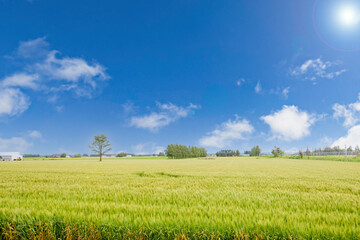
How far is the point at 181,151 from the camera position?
424 feet

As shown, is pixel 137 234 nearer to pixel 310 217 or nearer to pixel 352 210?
pixel 310 217

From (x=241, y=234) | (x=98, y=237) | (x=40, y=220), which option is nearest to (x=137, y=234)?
(x=98, y=237)

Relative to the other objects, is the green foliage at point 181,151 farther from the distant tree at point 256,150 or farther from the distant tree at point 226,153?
the distant tree at point 256,150

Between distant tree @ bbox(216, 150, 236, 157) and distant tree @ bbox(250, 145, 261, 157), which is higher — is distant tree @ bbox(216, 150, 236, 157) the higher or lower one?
the lower one

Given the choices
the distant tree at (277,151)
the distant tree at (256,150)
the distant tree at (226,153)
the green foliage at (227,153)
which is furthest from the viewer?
the distant tree at (226,153)

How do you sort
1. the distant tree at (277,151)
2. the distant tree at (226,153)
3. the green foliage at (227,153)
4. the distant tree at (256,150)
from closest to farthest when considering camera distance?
1. the distant tree at (277,151)
2. the distant tree at (256,150)
3. the green foliage at (227,153)
4. the distant tree at (226,153)

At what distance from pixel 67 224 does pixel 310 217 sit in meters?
3.80

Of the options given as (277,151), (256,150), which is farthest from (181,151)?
(256,150)

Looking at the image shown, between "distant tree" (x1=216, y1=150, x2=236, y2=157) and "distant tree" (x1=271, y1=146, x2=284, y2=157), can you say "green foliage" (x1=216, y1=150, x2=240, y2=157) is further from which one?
"distant tree" (x1=271, y1=146, x2=284, y2=157)

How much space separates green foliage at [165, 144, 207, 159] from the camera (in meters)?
126

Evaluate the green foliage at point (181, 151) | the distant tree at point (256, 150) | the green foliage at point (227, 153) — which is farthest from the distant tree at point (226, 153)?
the green foliage at point (181, 151)

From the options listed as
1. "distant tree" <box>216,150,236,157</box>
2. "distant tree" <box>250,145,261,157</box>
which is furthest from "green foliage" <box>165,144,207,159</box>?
"distant tree" <box>250,145,261,157</box>

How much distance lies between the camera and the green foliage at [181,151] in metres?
126

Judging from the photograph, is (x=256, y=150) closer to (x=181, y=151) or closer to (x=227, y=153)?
(x=227, y=153)
